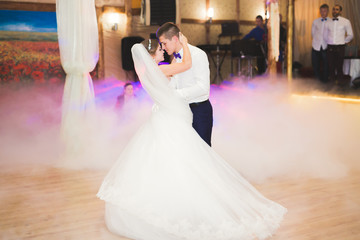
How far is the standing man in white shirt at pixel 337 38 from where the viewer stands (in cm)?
695

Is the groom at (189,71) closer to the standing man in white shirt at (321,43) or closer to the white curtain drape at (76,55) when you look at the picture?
the white curtain drape at (76,55)

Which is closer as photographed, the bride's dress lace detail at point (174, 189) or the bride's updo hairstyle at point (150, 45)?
the bride's dress lace detail at point (174, 189)

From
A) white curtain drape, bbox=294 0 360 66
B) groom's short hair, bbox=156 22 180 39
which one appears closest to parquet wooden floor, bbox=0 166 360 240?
groom's short hair, bbox=156 22 180 39

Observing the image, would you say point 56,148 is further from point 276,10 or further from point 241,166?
point 276,10

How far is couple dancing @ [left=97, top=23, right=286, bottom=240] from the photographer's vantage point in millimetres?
2236

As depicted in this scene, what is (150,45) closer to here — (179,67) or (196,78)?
(179,67)

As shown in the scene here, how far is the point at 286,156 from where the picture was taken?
469 cm

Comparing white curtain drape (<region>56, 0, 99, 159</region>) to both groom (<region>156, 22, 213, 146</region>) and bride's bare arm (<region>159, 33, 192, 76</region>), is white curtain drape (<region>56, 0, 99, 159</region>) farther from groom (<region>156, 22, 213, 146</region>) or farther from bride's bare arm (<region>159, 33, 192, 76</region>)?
bride's bare arm (<region>159, 33, 192, 76</region>)

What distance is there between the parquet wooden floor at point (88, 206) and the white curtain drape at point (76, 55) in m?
0.67

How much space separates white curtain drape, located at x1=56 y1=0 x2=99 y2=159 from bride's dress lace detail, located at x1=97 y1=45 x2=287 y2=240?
201cm

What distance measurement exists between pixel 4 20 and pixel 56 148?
3.31 m

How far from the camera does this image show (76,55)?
4234 mm

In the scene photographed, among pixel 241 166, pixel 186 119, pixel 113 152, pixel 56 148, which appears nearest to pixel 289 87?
pixel 241 166

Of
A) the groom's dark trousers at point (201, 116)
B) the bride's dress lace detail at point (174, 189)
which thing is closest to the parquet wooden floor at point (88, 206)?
the bride's dress lace detail at point (174, 189)
